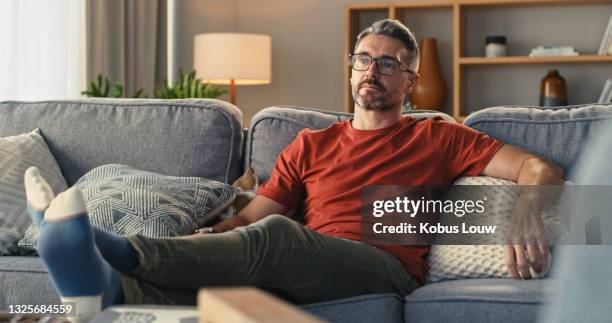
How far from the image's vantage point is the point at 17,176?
94.0 inches

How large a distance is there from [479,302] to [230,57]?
3.19 meters

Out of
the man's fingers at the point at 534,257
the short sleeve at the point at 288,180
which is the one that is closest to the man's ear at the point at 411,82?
the short sleeve at the point at 288,180

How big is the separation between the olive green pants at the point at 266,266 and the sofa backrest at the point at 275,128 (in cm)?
52

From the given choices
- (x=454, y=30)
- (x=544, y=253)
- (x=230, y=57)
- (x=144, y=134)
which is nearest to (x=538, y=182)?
(x=544, y=253)

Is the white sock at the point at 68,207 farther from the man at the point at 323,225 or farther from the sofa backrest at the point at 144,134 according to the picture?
the sofa backrest at the point at 144,134

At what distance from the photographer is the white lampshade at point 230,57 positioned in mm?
4754

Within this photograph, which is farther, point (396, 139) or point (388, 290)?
point (396, 139)

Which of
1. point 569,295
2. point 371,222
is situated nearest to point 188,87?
point 371,222

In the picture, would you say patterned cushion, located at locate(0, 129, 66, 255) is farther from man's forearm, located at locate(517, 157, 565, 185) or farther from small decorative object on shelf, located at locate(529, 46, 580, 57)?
small decorative object on shelf, located at locate(529, 46, 580, 57)

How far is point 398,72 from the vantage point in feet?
7.93

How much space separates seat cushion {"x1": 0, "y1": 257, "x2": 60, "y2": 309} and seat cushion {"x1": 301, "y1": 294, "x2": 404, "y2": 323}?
61cm

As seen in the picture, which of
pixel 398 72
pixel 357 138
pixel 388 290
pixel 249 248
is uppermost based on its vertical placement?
pixel 398 72

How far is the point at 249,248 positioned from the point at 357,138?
2.37ft

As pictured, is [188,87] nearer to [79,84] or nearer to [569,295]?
[79,84]
